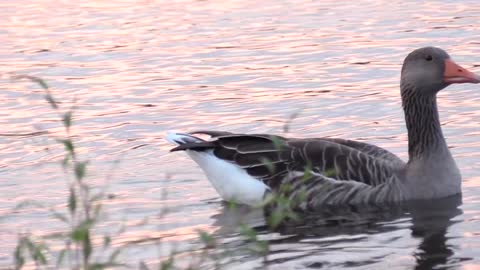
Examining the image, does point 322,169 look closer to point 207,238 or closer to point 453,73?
point 453,73

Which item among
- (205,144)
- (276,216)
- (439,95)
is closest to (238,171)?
(205,144)

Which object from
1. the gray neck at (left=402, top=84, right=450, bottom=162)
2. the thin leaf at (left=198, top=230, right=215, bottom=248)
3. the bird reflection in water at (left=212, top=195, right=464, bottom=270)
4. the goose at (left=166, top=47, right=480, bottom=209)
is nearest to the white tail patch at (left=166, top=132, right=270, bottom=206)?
the goose at (left=166, top=47, right=480, bottom=209)

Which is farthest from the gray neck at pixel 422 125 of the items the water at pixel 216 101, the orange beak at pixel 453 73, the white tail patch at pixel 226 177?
the white tail patch at pixel 226 177

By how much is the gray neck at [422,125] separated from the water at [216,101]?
1.57 ft

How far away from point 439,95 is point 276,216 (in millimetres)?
9003

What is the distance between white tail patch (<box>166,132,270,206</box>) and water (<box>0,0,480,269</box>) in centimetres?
21

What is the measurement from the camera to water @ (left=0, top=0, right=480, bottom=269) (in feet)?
35.4

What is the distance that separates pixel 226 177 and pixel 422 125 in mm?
1955

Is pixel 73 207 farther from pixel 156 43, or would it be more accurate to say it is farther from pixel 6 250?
pixel 156 43

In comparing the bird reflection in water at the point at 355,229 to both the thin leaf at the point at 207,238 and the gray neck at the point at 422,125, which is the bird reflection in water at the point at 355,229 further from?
the thin leaf at the point at 207,238

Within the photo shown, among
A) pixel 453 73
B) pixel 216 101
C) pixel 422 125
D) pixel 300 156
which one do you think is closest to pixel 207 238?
pixel 300 156

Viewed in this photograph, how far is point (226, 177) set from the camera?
1207cm

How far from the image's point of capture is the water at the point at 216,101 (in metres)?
10.8

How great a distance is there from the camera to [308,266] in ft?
32.1
